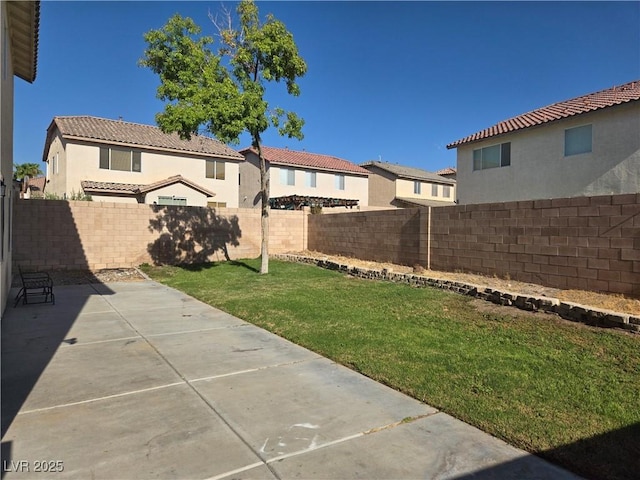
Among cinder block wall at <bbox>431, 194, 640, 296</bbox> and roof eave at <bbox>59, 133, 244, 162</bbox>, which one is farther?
roof eave at <bbox>59, 133, 244, 162</bbox>

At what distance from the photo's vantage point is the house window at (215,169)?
28.5 metres

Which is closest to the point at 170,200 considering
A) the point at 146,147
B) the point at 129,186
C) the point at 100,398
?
the point at 129,186

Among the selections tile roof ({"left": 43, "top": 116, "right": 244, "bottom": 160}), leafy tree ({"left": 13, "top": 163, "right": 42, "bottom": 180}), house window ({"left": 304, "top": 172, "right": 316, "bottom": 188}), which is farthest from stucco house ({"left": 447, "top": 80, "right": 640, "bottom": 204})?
leafy tree ({"left": 13, "top": 163, "right": 42, "bottom": 180})

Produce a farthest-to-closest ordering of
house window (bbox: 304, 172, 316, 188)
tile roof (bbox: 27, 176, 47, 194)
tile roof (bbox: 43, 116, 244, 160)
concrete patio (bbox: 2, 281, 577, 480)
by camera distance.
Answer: tile roof (bbox: 27, 176, 47, 194) → house window (bbox: 304, 172, 316, 188) → tile roof (bbox: 43, 116, 244, 160) → concrete patio (bbox: 2, 281, 577, 480)

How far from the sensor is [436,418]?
4.01 meters

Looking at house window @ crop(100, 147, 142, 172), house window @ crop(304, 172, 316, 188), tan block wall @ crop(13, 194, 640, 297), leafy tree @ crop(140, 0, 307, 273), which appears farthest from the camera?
house window @ crop(304, 172, 316, 188)

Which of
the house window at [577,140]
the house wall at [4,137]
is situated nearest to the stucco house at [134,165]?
the house wall at [4,137]

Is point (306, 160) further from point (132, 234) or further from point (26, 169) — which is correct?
point (26, 169)

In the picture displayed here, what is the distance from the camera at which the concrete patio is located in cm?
318

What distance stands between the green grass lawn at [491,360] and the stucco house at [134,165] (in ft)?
52.1

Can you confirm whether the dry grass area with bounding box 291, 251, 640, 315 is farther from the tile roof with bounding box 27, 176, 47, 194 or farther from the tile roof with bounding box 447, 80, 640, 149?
the tile roof with bounding box 27, 176, 47, 194

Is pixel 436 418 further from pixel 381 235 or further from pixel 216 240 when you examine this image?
pixel 216 240

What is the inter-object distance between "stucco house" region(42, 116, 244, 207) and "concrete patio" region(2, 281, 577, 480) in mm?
18907

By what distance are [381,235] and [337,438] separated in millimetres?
12300
